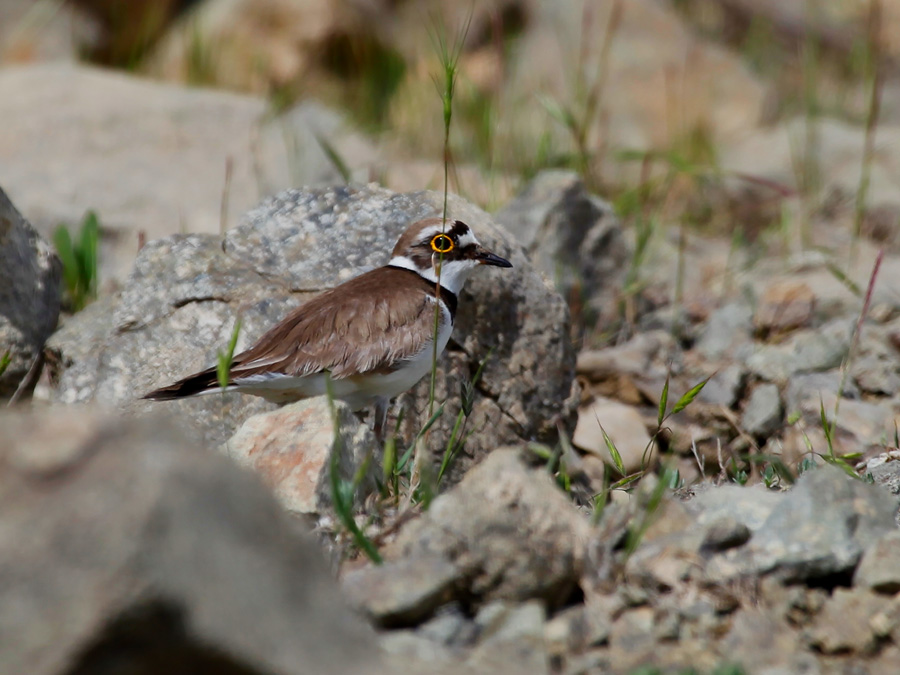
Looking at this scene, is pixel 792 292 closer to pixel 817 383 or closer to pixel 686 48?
pixel 817 383

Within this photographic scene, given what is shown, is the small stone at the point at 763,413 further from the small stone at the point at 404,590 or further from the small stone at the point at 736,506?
the small stone at the point at 404,590

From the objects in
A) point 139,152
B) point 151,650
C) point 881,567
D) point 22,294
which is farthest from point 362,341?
point 139,152

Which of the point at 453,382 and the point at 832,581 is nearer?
the point at 832,581

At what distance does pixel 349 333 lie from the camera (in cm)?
401

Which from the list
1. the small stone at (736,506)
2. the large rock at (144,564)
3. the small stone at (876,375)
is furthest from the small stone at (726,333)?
the large rock at (144,564)

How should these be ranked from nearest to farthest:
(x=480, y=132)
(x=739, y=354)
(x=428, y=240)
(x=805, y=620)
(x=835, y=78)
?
(x=805, y=620)
(x=428, y=240)
(x=739, y=354)
(x=480, y=132)
(x=835, y=78)

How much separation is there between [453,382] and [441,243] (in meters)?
0.54

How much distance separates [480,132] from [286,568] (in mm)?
5505

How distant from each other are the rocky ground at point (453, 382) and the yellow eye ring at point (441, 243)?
13.4 inches

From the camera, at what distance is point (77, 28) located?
951cm

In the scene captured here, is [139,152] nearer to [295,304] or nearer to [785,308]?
[295,304]

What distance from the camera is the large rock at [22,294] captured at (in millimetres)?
4223

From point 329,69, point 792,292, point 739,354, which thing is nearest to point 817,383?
point 739,354

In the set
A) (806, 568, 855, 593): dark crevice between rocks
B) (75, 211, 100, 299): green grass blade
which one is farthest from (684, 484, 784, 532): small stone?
(75, 211, 100, 299): green grass blade
